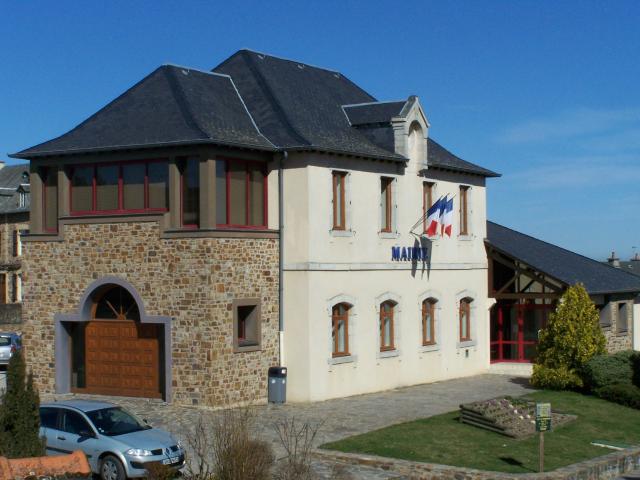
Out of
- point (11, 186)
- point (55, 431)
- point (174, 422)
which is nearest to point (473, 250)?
point (174, 422)

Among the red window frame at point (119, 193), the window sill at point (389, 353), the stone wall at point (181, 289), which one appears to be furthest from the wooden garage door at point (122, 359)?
the window sill at point (389, 353)

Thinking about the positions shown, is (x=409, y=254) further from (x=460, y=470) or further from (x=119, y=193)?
(x=460, y=470)

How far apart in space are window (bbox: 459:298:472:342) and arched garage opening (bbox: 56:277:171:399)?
12306 mm

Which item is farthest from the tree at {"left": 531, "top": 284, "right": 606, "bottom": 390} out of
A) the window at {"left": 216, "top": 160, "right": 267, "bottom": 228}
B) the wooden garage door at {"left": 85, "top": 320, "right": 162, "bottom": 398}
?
the wooden garage door at {"left": 85, "top": 320, "right": 162, "bottom": 398}

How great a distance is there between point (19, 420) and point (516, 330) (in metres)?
25.0

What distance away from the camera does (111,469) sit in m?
19.2

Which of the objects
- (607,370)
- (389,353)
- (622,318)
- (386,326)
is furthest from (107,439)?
(622,318)

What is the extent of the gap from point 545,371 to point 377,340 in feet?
18.3

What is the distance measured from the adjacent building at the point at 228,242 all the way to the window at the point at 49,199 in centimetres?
5

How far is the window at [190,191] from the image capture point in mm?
27781

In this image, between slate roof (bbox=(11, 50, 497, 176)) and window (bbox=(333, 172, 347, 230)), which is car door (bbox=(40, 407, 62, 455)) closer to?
slate roof (bbox=(11, 50, 497, 176))

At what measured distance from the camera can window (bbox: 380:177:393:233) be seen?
107 feet

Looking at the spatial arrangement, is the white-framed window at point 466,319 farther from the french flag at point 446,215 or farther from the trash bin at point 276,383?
the trash bin at point 276,383

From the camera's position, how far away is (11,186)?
220 ft
